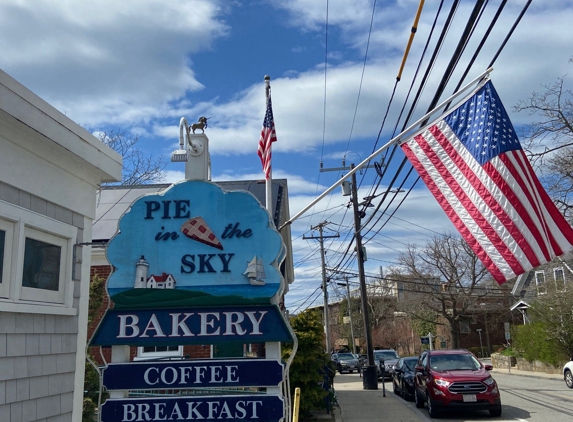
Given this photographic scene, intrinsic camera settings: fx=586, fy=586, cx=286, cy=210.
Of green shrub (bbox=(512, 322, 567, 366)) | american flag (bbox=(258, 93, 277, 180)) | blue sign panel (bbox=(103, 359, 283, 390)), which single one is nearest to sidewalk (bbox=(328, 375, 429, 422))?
american flag (bbox=(258, 93, 277, 180))

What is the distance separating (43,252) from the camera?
619 cm

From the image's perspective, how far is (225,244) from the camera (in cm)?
571

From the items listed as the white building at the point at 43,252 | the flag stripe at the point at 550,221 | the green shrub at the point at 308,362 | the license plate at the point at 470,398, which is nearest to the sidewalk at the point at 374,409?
the license plate at the point at 470,398

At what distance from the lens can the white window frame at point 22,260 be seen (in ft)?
18.0

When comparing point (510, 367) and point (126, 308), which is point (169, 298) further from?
point (510, 367)

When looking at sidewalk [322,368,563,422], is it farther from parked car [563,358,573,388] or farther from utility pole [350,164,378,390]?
parked car [563,358,573,388]

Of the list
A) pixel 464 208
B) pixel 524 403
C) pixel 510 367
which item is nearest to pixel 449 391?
pixel 524 403

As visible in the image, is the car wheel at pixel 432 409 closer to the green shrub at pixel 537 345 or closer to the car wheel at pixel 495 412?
the car wheel at pixel 495 412

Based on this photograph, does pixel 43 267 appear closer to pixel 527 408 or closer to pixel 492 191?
pixel 492 191

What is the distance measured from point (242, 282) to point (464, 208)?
2.80 m

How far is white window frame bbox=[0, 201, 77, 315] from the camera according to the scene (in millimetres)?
5496

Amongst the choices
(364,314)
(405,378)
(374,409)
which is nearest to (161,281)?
(374,409)

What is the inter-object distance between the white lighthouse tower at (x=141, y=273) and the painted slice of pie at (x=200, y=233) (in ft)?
1.58

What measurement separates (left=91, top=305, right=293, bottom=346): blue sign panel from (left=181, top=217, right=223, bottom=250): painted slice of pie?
0.64 m
